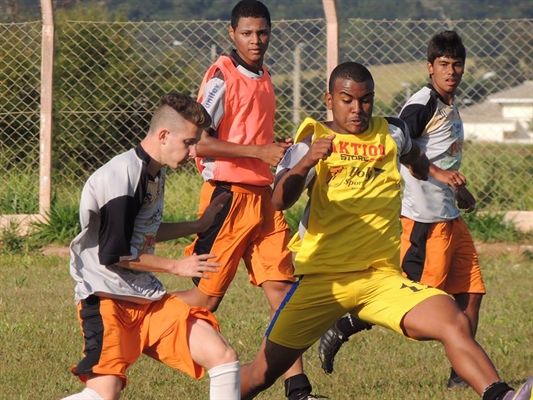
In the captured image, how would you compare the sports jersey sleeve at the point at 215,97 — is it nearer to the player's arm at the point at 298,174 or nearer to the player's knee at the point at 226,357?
the player's arm at the point at 298,174

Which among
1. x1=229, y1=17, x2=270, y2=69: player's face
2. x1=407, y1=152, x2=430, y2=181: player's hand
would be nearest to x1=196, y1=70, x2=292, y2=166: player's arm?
x1=229, y1=17, x2=270, y2=69: player's face

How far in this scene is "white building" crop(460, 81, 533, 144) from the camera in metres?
12.6

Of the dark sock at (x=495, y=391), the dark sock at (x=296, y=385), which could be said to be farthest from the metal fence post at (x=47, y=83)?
the dark sock at (x=495, y=391)

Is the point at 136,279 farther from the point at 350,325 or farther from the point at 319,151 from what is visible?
the point at 350,325

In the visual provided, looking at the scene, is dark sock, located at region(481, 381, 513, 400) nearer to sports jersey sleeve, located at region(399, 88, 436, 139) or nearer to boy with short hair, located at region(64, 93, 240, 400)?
boy with short hair, located at region(64, 93, 240, 400)

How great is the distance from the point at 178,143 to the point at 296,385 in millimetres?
1815

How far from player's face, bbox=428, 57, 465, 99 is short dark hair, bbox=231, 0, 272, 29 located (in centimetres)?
114

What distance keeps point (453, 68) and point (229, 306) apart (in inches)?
119

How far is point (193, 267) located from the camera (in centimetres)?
473

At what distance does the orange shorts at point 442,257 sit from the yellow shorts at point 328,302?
1472 mm

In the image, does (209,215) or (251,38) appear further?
(251,38)

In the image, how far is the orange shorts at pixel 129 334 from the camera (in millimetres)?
4875

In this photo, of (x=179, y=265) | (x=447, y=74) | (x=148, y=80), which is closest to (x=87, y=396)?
(x=179, y=265)

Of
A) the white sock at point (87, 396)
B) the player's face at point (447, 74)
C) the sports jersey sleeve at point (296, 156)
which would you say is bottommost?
the white sock at point (87, 396)
